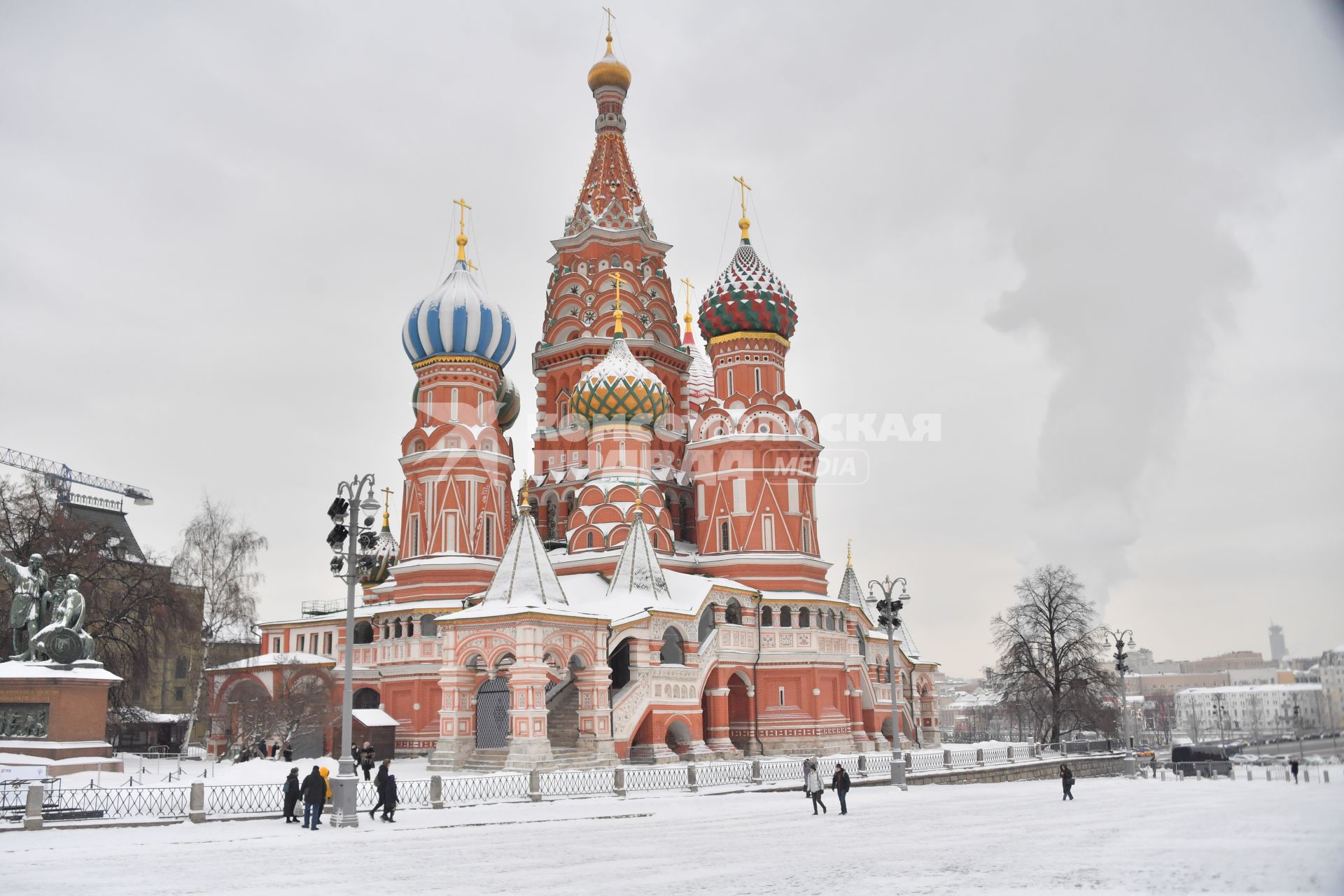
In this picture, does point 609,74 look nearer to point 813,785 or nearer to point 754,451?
point 754,451

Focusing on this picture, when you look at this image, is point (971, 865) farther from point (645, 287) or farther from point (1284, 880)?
point (645, 287)

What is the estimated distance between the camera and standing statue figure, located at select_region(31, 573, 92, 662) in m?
22.6

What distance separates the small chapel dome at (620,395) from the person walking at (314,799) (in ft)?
69.1

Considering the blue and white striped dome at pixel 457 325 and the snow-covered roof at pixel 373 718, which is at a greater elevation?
the blue and white striped dome at pixel 457 325

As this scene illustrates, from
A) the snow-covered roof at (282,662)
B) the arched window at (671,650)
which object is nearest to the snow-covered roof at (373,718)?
the snow-covered roof at (282,662)

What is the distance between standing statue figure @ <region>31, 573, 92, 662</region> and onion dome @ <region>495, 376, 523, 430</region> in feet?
65.8

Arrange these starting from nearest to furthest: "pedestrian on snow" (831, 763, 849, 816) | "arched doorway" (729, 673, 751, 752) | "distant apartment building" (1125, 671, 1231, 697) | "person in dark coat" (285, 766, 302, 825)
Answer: "distant apartment building" (1125, 671, 1231, 697)
"person in dark coat" (285, 766, 302, 825)
"pedestrian on snow" (831, 763, 849, 816)
"arched doorway" (729, 673, 751, 752)

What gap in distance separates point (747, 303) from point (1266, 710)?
102 ft

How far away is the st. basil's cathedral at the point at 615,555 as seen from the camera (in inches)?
1172

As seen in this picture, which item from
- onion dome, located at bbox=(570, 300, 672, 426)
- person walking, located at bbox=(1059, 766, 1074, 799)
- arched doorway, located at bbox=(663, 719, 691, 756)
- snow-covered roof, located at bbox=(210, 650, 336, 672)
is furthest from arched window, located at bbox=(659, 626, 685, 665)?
person walking, located at bbox=(1059, 766, 1074, 799)

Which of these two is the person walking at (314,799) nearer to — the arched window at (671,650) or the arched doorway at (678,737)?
the arched doorway at (678,737)

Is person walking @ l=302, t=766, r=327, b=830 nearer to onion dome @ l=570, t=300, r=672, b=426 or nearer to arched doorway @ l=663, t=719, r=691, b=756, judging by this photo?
arched doorway @ l=663, t=719, r=691, b=756

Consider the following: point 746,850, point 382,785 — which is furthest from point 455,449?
point 746,850

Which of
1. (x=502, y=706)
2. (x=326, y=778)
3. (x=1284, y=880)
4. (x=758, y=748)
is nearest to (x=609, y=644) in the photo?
(x=502, y=706)
